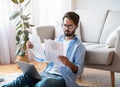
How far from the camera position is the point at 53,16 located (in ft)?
12.4

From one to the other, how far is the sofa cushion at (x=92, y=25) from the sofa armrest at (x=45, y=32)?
0.39m

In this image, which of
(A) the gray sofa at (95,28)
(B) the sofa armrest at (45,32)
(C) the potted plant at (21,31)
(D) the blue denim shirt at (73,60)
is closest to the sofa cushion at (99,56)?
(A) the gray sofa at (95,28)

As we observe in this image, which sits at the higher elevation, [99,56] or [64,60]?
[64,60]

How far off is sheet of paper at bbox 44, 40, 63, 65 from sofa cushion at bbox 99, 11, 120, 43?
1301mm

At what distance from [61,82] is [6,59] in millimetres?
2051

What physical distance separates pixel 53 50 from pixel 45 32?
4.28 ft

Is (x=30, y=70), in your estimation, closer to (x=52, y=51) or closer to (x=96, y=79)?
(x=52, y=51)

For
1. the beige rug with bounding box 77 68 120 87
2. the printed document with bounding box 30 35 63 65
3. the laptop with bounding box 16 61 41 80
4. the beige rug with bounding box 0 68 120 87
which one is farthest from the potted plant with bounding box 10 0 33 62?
the laptop with bounding box 16 61 41 80

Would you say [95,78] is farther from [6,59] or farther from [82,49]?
[6,59]

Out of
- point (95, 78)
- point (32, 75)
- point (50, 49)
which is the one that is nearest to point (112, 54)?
point (95, 78)

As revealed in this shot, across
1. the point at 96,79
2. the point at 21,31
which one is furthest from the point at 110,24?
the point at 21,31

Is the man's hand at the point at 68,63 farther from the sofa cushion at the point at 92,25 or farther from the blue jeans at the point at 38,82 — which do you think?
the sofa cushion at the point at 92,25

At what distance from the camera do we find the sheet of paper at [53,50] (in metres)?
1.69

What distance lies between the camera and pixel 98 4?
11.8ft
